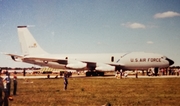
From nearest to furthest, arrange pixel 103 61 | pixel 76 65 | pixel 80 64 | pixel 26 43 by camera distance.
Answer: pixel 76 65 → pixel 80 64 → pixel 103 61 → pixel 26 43

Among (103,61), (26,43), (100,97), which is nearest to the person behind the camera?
(100,97)

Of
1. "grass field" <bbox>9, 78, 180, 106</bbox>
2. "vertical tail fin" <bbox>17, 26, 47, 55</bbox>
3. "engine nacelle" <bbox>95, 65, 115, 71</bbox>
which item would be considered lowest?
"grass field" <bbox>9, 78, 180, 106</bbox>

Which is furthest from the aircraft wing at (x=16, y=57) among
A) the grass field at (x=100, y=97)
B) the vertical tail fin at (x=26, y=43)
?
the grass field at (x=100, y=97)

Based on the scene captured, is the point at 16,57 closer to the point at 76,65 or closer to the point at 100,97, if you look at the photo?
the point at 76,65

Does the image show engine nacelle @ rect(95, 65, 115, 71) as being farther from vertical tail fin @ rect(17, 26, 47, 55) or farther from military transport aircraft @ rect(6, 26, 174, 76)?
vertical tail fin @ rect(17, 26, 47, 55)

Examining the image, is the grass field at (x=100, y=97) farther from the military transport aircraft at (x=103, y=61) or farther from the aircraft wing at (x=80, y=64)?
the military transport aircraft at (x=103, y=61)

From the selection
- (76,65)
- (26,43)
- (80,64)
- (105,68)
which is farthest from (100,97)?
(26,43)

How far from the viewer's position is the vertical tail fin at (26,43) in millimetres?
55969

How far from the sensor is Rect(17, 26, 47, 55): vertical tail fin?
56.0 metres

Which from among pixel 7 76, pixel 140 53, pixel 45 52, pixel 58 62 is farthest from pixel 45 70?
pixel 7 76

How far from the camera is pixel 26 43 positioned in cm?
5625

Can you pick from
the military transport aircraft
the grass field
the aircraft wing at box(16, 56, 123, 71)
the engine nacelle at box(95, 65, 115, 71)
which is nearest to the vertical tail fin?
the military transport aircraft

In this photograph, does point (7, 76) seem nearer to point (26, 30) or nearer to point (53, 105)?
point (53, 105)

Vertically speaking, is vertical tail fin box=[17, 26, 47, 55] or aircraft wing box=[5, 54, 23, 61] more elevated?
Answer: vertical tail fin box=[17, 26, 47, 55]
